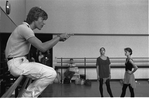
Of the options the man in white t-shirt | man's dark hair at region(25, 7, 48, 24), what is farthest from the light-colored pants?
man's dark hair at region(25, 7, 48, 24)

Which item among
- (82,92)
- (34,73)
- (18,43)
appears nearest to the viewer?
(34,73)

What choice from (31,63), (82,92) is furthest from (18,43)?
(82,92)

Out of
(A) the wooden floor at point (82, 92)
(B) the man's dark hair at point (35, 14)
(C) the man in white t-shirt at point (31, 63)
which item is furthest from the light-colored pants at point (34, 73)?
(A) the wooden floor at point (82, 92)

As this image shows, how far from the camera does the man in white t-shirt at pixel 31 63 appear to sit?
4.58ft

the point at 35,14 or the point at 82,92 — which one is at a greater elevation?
the point at 35,14

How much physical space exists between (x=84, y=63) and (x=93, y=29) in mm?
1821

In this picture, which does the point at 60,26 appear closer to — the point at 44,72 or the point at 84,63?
the point at 84,63

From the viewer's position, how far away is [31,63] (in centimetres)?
144

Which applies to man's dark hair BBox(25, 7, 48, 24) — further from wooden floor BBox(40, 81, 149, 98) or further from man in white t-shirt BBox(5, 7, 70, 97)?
wooden floor BBox(40, 81, 149, 98)

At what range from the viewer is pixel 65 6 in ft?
29.4

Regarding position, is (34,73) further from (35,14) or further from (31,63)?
(35,14)

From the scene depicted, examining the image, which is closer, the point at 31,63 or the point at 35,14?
the point at 31,63

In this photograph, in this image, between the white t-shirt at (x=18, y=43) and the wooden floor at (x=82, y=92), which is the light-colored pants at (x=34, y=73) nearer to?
the white t-shirt at (x=18, y=43)

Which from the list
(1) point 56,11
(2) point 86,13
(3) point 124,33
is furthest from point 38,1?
(3) point 124,33
